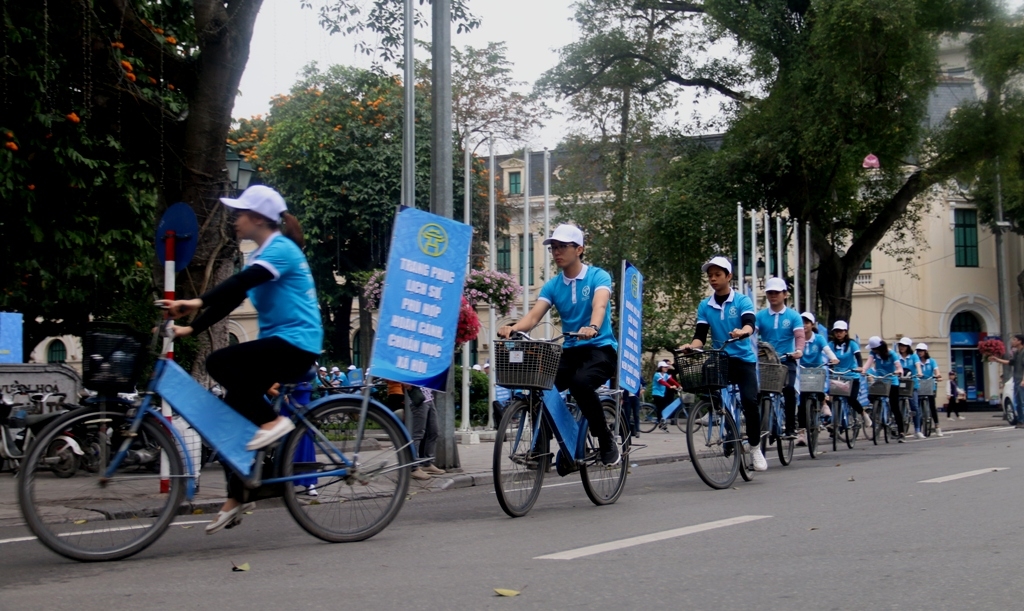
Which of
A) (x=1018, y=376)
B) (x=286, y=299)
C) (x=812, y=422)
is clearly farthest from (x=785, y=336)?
(x=1018, y=376)

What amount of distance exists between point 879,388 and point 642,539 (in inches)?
499

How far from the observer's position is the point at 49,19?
12891mm

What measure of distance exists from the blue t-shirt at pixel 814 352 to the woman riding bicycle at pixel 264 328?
9.47m

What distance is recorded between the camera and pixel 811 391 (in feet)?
44.6

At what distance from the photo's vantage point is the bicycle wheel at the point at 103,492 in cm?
574

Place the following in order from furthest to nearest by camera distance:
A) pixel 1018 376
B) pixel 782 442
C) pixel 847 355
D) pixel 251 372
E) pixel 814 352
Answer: pixel 1018 376 → pixel 847 355 → pixel 814 352 → pixel 782 442 → pixel 251 372

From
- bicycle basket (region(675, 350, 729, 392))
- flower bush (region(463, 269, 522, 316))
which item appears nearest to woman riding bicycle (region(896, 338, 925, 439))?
flower bush (region(463, 269, 522, 316))

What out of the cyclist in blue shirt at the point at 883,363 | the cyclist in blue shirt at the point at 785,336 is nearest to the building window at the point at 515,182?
the cyclist in blue shirt at the point at 883,363

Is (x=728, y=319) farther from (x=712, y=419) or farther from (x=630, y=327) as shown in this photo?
(x=630, y=327)

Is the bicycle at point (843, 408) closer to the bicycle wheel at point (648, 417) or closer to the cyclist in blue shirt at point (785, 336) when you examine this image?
the cyclist in blue shirt at point (785, 336)

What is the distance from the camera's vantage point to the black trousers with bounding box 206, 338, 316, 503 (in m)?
6.22

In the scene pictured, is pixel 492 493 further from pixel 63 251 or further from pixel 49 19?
pixel 63 251

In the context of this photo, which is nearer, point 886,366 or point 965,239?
point 886,366

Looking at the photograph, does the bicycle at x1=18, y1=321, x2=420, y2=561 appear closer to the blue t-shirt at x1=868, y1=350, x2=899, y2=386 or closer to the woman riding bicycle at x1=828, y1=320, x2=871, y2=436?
the woman riding bicycle at x1=828, y1=320, x2=871, y2=436
